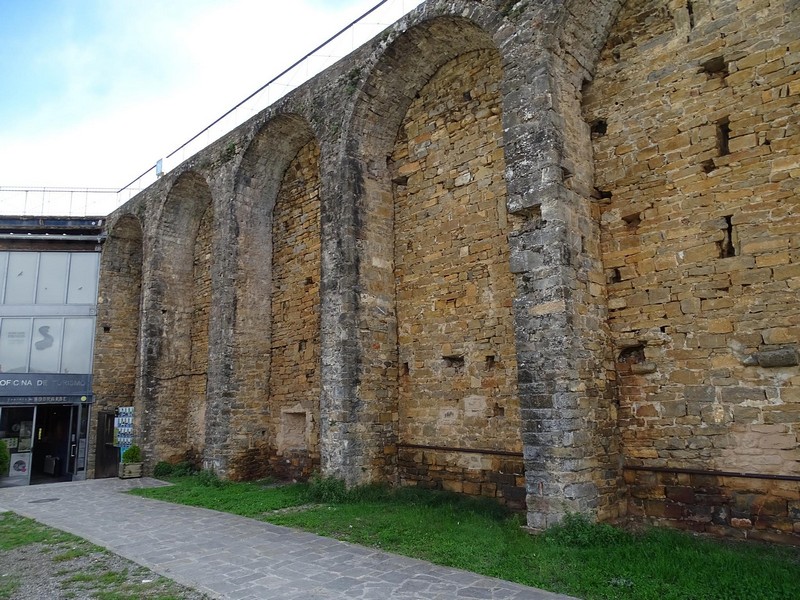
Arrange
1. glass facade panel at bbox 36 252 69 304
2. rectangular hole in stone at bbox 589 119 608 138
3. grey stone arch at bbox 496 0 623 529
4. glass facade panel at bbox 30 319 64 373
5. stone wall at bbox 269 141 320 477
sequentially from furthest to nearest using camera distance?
glass facade panel at bbox 36 252 69 304 → glass facade panel at bbox 30 319 64 373 → stone wall at bbox 269 141 320 477 → rectangular hole in stone at bbox 589 119 608 138 → grey stone arch at bbox 496 0 623 529

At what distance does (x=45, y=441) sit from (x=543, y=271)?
16787mm

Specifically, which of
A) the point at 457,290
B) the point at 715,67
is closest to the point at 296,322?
the point at 457,290

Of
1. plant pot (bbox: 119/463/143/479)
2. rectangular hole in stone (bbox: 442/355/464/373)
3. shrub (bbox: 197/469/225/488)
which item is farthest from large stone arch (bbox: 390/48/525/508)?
plant pot (bbox: 119/463/143/479)

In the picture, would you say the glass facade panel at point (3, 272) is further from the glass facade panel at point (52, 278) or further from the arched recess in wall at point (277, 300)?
the arched recess in wall at point (277, 300)

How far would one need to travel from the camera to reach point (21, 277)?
663 inches

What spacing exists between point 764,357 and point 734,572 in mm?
2101

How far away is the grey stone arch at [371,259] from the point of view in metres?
9.15

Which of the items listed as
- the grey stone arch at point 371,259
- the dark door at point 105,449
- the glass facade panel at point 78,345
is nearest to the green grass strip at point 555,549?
the grey stone arch at point 371,259

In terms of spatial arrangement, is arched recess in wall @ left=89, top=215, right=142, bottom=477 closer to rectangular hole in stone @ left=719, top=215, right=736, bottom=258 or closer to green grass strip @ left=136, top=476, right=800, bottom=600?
green grass strip @ left=136, top=476, right=800, bottom=600

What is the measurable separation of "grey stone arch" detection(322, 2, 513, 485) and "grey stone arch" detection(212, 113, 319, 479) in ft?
7.06

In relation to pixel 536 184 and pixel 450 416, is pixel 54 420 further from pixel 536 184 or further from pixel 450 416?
pixel 536 184

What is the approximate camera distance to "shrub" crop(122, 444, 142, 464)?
14.1 metres

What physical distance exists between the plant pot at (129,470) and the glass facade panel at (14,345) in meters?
4.68

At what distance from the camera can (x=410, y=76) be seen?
995 cm
